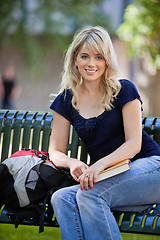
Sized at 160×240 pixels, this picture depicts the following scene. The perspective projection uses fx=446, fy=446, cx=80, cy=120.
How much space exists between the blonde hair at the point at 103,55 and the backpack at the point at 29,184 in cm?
46

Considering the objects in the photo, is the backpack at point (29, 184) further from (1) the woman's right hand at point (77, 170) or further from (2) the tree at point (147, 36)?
(2) the tree at point (147, 36)

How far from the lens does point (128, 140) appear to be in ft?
8.66

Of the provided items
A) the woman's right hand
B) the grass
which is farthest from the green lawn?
the woman's right hand

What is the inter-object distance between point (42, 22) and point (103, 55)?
920 cm

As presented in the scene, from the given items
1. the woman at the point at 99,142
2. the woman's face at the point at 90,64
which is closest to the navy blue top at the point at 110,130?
the woman at the point at 99,142

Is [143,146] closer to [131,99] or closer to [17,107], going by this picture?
[131,99]

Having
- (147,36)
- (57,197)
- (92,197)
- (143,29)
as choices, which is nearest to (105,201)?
(92,197)

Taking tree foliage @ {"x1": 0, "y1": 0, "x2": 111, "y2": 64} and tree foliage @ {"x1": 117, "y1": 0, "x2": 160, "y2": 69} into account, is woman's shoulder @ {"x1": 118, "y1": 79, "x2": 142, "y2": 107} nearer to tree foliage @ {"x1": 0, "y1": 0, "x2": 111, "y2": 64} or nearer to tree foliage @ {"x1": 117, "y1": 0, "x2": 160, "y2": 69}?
tree foliage @ {"x1": 117, "y1": 0, "x2": 160, "y2": 69}

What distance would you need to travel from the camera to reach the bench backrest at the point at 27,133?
3.31 metres

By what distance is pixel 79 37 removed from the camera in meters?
2.81

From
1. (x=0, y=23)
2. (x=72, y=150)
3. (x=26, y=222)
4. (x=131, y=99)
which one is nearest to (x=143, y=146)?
(x=131, y=99)

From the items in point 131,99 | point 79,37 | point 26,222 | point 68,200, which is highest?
point 79,37

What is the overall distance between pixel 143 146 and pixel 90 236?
768mm

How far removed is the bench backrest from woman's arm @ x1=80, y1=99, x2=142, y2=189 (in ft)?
2.23
